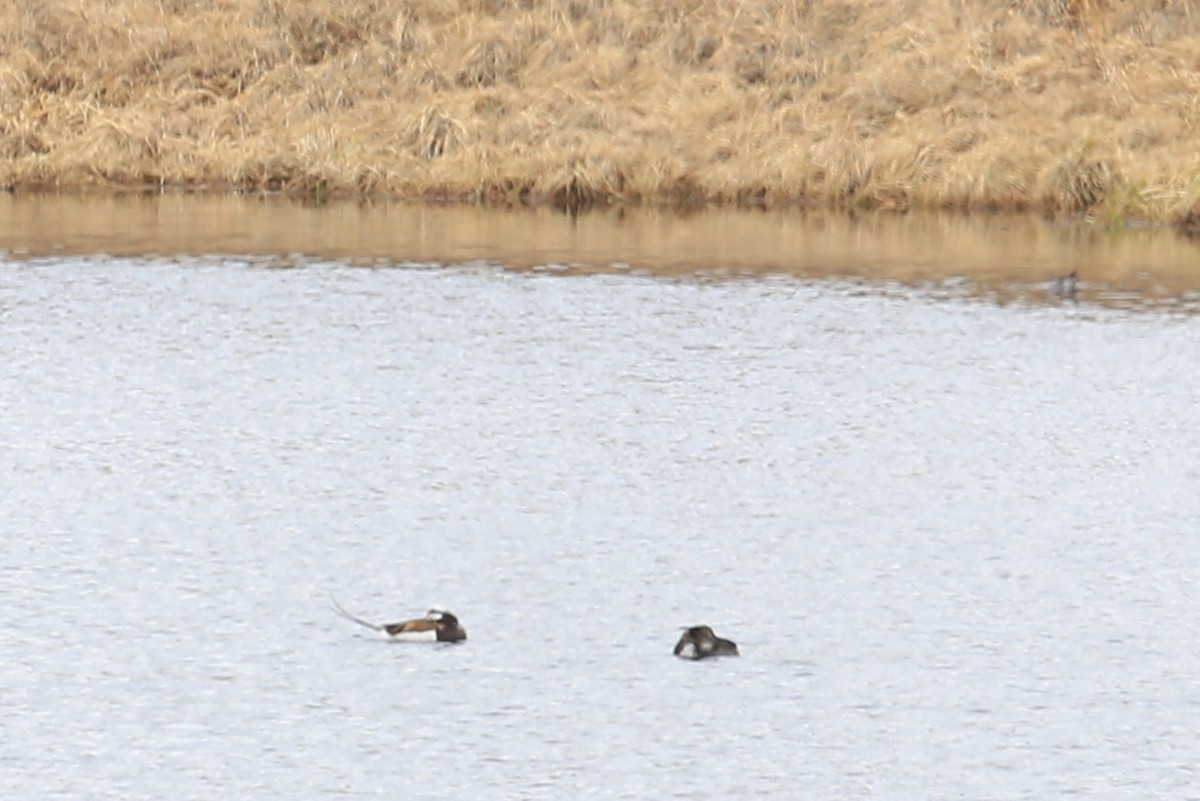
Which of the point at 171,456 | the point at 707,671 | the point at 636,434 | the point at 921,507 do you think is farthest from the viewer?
the point at 636,434

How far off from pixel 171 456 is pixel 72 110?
2088 centimetres

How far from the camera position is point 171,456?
56.0 feet

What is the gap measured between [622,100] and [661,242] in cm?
705

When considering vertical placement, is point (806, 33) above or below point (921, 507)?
above

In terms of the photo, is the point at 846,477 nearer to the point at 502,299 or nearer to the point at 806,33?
the point at 502,299

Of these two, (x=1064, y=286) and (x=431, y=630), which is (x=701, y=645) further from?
(x=1064, y=286)

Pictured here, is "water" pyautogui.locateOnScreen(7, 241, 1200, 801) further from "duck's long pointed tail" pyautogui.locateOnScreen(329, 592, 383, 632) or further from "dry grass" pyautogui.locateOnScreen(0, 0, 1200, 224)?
"dry grass" pyautogui.locateOnScreen(0, 0, 1200, 224)

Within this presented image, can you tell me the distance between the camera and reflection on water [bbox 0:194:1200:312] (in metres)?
27.3

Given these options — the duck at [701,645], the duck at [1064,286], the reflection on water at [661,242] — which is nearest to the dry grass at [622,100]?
the reflection on water at [661,242]

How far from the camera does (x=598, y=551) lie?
47.3ft

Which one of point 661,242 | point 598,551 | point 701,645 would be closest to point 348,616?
point 701,645

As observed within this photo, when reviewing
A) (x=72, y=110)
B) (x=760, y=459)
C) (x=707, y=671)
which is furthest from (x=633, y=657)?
(x=72, y=110)

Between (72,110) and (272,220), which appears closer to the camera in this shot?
(272,220)

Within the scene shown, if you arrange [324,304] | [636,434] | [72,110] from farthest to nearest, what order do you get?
[72,110], [324,304], [636,434]
